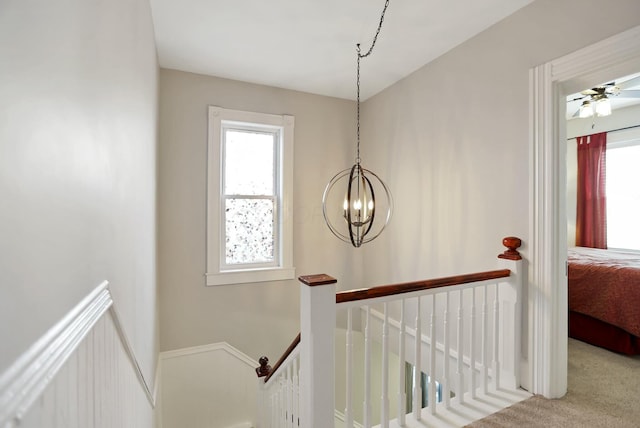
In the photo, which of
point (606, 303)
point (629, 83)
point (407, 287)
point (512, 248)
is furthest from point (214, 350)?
point (629, 83)

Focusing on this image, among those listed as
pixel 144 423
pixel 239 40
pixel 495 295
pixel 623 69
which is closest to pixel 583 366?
pixel 495 295

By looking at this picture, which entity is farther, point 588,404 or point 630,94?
point 630,94

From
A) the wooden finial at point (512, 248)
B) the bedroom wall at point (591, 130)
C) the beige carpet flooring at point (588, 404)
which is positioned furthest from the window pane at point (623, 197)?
the wooden finial at point (512, 248)

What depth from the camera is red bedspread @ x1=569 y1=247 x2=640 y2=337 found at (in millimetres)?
2576

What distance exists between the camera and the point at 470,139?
95.3 inches

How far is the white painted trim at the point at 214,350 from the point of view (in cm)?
300

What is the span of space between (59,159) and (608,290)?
380 cm

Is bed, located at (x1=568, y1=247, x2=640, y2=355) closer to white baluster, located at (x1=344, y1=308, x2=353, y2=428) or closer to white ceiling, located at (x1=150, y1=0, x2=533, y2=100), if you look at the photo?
white ceiling, located at (x1=150, y1=0, x2=533, y2=100)

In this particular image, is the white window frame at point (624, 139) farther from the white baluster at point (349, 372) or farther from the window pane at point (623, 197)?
the white baluster at point (349, 372)

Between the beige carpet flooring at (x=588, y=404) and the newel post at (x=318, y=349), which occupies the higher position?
the newel post at (x=318, y=349)

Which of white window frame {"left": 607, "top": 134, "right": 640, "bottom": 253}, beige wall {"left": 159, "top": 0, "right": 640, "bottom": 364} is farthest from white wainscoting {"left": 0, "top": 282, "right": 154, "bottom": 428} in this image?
white window frame {"left": 607, "top": 134, "right": 640, "bottom": 253}

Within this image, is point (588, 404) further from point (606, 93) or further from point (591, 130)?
point (591, 130)

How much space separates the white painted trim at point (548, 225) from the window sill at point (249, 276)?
7.48 feet

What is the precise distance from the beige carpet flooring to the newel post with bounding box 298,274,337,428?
0.88 metres
